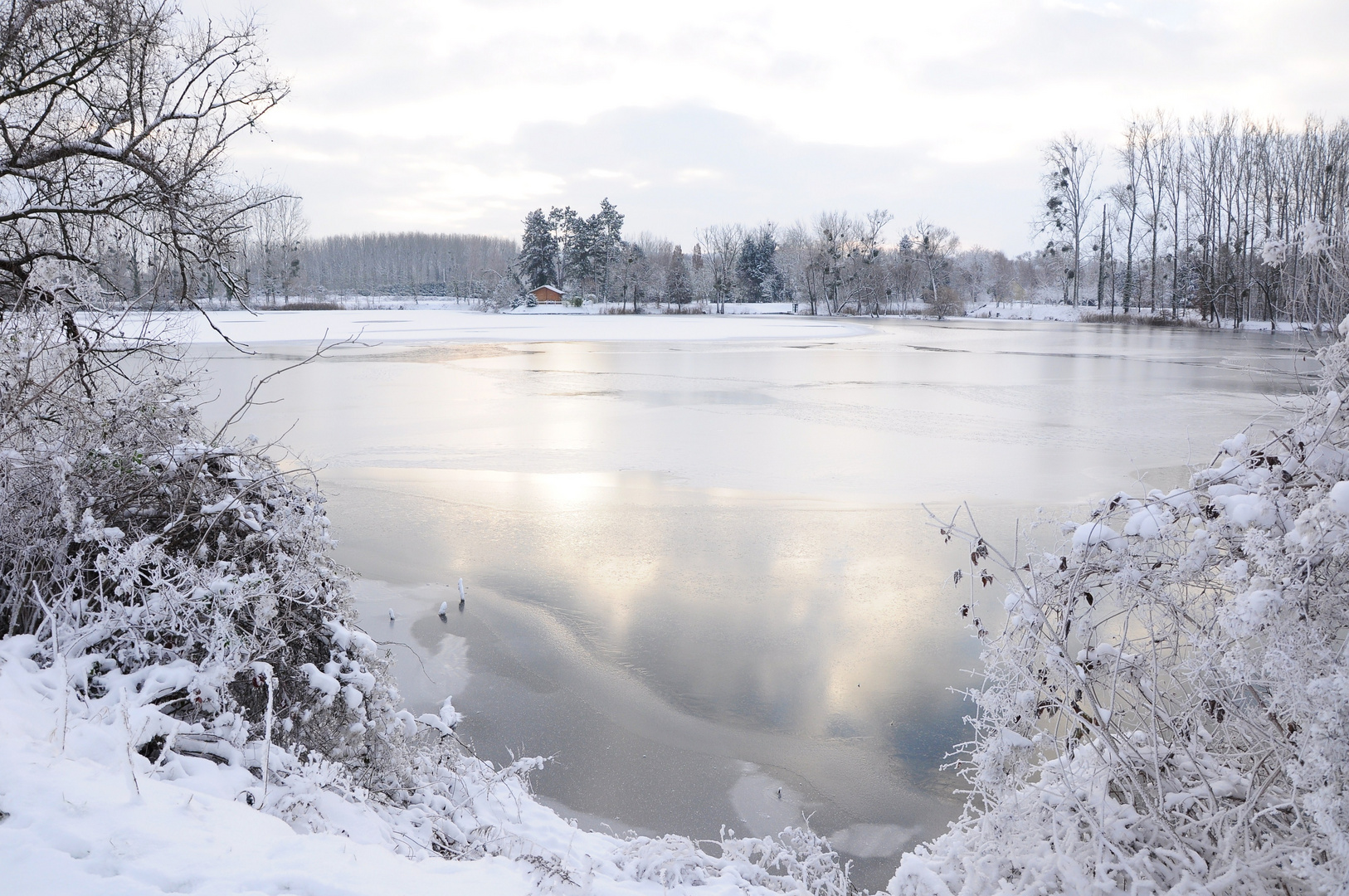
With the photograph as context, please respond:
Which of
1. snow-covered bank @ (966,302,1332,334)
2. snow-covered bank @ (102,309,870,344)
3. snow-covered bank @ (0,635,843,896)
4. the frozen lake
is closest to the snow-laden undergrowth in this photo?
snow-covered bank @ (0,635,843,896)

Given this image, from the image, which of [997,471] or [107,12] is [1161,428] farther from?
[107,12]

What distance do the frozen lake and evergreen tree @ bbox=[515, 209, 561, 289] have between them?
67617 mm

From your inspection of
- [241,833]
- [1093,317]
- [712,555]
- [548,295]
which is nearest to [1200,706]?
[241,833]

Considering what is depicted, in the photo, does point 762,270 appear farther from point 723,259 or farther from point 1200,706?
point 1200,706

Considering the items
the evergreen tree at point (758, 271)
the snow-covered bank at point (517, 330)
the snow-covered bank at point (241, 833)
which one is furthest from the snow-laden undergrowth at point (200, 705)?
the evergreen tree at point (758, 271)

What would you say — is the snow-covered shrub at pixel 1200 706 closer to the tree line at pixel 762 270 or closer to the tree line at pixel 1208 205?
the tree line at pixel 1208 205

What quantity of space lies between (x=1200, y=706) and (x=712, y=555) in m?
5.12

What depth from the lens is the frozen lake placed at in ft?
16.3

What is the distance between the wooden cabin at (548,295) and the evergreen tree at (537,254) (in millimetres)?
1942

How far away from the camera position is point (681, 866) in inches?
148

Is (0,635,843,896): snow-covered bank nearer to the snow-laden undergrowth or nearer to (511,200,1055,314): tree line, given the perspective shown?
the snow-laden undergrowth

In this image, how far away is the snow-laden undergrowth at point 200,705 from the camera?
2.67 meters

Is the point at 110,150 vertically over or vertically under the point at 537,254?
under

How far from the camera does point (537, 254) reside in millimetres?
85875
